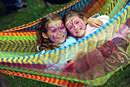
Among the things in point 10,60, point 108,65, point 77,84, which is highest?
point 10,60

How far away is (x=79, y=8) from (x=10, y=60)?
148cm

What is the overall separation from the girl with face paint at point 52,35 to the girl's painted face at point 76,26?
0.08 meters

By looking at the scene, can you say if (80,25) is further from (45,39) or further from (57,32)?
(45,39)

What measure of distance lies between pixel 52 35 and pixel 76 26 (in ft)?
1.02

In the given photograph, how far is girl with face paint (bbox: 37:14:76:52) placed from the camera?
1998 millimetres

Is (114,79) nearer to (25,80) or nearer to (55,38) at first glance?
(55,38)

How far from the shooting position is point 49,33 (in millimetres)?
2047

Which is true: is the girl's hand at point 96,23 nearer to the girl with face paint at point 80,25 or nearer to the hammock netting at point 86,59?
the girl with face paint at point 80,25

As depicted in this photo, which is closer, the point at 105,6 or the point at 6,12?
the point at 105,6

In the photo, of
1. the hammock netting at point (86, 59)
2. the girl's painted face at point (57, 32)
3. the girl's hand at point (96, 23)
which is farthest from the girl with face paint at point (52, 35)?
the hammock netting at point (86, 59)

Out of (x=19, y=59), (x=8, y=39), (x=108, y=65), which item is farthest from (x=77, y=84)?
(x=8, y=39)

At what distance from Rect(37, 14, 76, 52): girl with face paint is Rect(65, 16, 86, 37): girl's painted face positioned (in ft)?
0.26

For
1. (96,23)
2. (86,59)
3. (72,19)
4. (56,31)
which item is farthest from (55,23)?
(86,59)

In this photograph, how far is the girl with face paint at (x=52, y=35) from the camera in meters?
2.00
